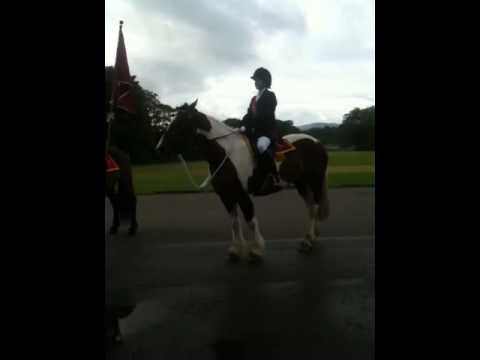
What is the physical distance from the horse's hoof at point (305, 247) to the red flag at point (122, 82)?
2884 millimetres

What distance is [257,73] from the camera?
14.6 ft

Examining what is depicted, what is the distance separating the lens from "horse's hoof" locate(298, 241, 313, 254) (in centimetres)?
492

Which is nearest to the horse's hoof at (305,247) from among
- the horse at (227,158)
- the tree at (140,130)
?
the horse at (227,158)

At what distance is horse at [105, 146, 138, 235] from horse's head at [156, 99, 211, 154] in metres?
1.62

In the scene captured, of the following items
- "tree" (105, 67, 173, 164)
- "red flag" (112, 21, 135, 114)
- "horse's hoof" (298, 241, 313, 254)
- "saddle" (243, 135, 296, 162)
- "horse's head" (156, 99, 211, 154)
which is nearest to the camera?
"red flag" (112, 21, 135, 114)

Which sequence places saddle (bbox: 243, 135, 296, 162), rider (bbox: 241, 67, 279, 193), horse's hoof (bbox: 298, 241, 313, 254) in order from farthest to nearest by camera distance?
horse's hoof (bbox: 298, 241, 313, 254)
saddle (bbox: 243, 135, 296, 162)
rider (bbox: 241, 67, 279, 193)

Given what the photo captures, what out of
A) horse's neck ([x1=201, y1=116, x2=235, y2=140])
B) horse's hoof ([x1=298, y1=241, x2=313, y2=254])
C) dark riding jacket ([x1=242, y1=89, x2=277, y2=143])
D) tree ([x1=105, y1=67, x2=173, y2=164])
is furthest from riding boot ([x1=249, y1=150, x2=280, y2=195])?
tree ([x1=105, y1=67, x2=173, y2=164])

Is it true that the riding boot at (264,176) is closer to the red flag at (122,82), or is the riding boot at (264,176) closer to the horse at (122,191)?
the red flag at (122,82)

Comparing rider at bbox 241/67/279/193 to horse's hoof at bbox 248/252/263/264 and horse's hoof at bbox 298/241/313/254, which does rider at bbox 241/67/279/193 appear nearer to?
horse's hoof at bbox 248/252/263/264

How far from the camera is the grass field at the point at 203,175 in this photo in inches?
447

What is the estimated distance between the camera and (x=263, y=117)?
4.43 m

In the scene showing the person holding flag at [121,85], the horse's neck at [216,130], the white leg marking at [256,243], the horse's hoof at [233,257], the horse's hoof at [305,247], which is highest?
the person holding flag at [121,85]
